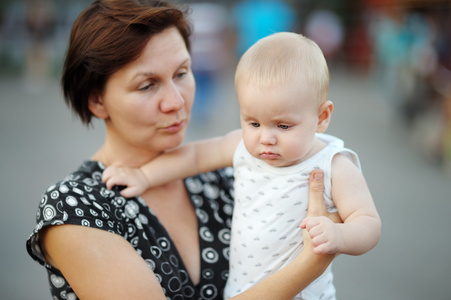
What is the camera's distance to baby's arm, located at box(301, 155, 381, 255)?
4.92ft

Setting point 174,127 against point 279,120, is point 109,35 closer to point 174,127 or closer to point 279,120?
point 174,127

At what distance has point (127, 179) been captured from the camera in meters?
1.93

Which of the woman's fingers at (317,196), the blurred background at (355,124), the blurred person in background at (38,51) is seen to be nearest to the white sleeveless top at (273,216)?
the woman's fingers at (317,196)

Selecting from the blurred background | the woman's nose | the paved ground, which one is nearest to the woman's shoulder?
the woman's nose

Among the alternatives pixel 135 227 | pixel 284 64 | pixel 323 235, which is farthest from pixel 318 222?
pixel 135 227

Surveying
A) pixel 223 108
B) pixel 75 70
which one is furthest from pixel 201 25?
pixel 75 70

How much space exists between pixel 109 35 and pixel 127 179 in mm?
525

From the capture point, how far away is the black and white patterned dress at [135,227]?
171 centimetres

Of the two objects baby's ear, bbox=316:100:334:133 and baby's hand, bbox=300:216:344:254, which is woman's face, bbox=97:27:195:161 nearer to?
baby's ear, bbox=316:100:334:133

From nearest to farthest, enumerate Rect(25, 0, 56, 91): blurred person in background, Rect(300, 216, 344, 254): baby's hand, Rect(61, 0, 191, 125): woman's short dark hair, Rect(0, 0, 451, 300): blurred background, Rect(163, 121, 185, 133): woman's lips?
Rect(300, 216, 344, 254): baby's hand < Rect(61, 0, 191, 125): woman's short dark hair < Rect(163, 121, 185, 133): woman's lips < Rect(0, 0, 451, 300): blurred background < Rect(25, 0, 56, 91): blurred person in background

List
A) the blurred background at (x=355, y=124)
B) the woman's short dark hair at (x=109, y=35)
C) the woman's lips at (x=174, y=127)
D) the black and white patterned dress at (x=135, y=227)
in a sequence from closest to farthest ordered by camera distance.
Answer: the black and white patterned dress at (x=135, y=227)
the woman's short dark hair at (x=109, y=35)
the woman's lips at (x=174, y=127)
the blurred background at (x=355, y=124)

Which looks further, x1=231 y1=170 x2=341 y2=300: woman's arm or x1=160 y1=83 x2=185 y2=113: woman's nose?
x1=160 y1=83 x2=185 y2=113: woman's nose

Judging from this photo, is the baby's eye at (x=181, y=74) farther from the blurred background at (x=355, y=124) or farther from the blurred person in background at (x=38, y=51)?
the blurred person in background at (x=38, y=51)

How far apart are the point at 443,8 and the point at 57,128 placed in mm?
7554
